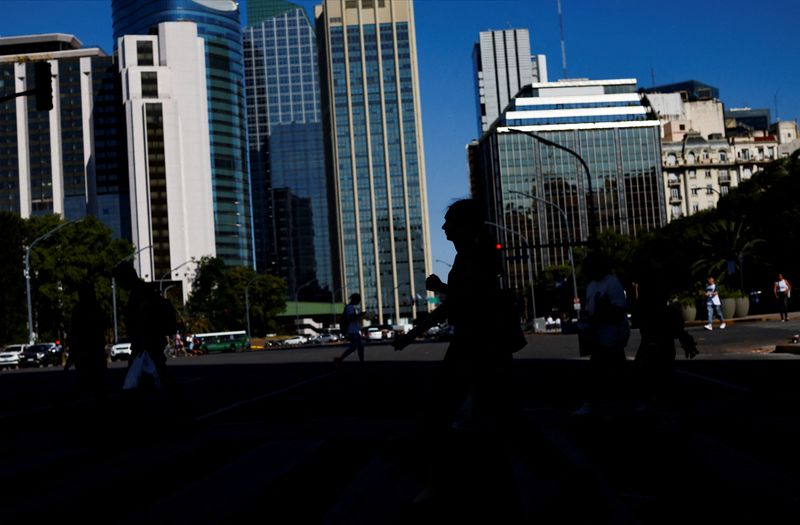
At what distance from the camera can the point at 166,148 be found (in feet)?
520

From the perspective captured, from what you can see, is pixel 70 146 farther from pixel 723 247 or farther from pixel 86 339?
pixel 86 339

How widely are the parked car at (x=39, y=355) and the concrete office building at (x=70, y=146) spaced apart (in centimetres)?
11819

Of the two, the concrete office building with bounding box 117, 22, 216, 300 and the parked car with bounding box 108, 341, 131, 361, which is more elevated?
the concrete office building with bounding box 117, 22, 216, 300

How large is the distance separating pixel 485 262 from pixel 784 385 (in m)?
8.23

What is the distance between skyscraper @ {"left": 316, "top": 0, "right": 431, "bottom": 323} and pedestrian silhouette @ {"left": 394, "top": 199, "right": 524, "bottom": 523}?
179m

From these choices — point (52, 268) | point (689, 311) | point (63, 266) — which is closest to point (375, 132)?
point (63, 266)

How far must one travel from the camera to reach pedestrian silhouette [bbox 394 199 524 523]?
14.7 feet

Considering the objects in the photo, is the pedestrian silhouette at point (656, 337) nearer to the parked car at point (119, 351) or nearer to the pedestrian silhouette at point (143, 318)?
the pedestrian silhouette at point (143, 318)

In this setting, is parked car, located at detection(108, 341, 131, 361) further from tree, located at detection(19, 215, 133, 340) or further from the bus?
the bus

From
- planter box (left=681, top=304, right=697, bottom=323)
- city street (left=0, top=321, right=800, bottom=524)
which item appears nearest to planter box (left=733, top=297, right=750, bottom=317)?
planter box (left=681, top=304, right=697, bottom=323)

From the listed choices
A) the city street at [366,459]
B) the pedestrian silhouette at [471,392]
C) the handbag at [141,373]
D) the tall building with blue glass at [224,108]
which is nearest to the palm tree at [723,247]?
the city street at [366,459]

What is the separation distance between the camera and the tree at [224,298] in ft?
368

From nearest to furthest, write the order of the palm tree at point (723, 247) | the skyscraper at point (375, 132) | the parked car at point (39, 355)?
the parked car at point (39, 355)
the palm tree at point (723, 247)
the skyscraper at point (375, 132)

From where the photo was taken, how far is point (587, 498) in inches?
198
